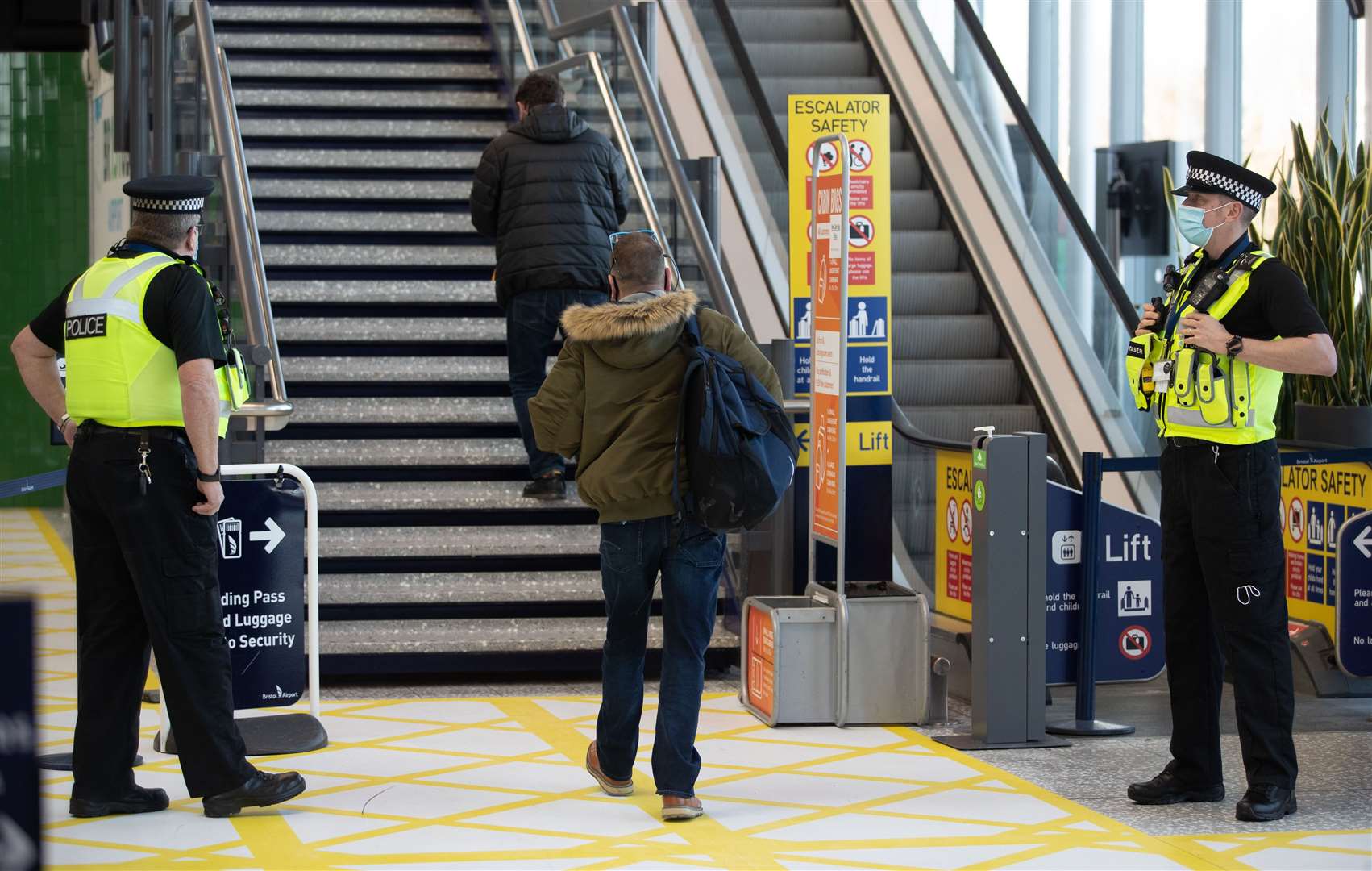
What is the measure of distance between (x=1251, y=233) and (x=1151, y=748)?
79.6 inches

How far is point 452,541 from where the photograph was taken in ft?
22.1

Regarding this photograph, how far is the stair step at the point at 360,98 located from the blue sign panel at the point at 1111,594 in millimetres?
5041

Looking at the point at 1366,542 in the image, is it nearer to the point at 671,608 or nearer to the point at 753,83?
the point at 671,608

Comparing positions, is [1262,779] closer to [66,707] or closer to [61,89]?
[66,707]

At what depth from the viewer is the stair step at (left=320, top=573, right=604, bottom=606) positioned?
6367mm

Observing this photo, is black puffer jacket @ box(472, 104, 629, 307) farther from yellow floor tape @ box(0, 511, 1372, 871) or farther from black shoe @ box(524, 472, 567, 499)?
yellow floor tape @ box(0, 511, 1372, 871)

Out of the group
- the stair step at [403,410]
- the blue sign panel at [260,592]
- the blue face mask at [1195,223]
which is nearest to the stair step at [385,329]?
the stair step at [403,410]

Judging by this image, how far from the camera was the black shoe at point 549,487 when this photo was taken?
692 centimetres

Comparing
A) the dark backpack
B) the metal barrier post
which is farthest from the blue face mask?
the dark backpack

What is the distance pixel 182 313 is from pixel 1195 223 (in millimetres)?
2576

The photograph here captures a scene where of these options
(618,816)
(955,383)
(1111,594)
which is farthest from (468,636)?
(955,383)

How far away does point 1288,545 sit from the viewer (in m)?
6.20

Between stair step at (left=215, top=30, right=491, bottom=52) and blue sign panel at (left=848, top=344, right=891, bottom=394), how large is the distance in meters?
4.92

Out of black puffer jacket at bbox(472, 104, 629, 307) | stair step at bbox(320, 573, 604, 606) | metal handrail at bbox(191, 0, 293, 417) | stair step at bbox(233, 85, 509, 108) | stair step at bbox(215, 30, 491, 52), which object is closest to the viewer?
metal handrail at bbox(191, 0, 293, 417)
